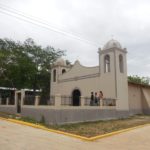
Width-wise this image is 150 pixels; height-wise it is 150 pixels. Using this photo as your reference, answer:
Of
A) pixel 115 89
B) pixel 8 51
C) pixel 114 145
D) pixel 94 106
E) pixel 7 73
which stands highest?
pixel 8 51

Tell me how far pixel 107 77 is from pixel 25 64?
10784 mm

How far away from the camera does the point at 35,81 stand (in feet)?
90.4

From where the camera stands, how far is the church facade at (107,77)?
18.9m

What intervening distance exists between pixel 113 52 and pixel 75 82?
227 inches

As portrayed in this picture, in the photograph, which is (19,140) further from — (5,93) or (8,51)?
(5,93)

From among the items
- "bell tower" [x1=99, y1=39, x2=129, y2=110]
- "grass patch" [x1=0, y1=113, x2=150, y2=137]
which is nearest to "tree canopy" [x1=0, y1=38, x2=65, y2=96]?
"bell tower" [x1=99, y1=39, x2=129, y2=110]

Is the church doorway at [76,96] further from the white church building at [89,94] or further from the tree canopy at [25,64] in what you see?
the tree canopy at [25,64]

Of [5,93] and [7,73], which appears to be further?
[5,93]

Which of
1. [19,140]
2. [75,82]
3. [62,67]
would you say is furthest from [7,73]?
[19,140]

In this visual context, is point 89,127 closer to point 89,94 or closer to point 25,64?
point 89,94

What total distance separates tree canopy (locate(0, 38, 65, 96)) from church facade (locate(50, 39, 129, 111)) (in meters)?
6.21

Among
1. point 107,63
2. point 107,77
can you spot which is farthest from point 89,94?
point 107,63

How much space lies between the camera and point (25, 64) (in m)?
24.8

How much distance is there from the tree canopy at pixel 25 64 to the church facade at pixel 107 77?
621cm
